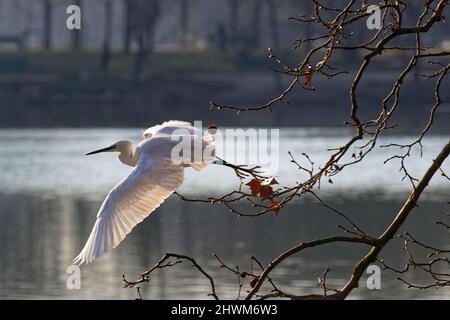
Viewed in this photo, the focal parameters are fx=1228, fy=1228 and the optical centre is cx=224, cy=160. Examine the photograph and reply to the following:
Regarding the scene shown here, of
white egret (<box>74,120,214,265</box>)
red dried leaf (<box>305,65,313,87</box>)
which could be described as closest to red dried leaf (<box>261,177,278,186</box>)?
red dried leaf (<box>305,65,313,87</box>)

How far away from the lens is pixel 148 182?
691cm

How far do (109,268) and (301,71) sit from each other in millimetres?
12341

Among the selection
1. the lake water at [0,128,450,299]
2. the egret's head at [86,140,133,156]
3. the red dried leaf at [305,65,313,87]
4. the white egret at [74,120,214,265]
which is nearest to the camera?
the red dried leaf at [305,65,313,87]

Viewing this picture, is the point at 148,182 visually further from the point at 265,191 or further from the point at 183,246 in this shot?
the point at 183,246

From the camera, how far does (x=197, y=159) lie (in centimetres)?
697

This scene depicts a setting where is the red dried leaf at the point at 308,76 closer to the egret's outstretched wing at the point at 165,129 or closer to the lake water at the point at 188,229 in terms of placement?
the egret's outstretched wing at the point at 165,129

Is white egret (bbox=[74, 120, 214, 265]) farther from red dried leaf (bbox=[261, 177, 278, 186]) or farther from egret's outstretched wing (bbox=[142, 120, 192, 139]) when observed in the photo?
red dried leaf (bbox=[261, 177, 278, 186])

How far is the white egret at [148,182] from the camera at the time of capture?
6.66m

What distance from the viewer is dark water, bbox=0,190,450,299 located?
14.7m

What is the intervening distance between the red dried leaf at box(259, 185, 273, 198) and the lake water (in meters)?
9.16

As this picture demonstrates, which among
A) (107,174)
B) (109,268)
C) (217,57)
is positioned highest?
(217,57)

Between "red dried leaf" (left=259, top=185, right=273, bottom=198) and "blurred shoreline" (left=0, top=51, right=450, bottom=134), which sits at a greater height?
"blurred shoreline" (left=0, top=51, right=450, bottom=134)

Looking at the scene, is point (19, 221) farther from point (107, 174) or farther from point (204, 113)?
point (204, 113)
